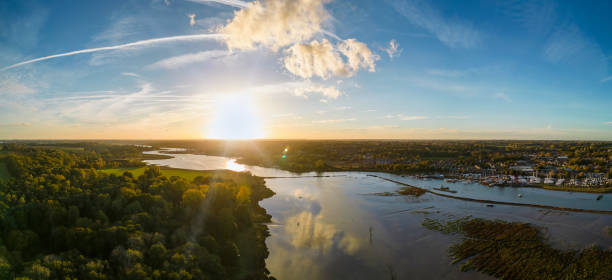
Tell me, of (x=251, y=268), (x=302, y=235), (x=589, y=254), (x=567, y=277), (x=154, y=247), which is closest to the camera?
(x=154, y=247)

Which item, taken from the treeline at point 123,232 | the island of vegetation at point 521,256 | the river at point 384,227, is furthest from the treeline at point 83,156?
the island of vegetation at point 521,256

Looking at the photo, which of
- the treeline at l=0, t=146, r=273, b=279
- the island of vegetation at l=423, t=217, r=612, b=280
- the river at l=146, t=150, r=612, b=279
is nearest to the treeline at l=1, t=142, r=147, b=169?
the treeline at l=0, t=146, r=273, b=279

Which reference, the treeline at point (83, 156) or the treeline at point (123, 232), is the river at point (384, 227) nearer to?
the treeline at point (123, 232)

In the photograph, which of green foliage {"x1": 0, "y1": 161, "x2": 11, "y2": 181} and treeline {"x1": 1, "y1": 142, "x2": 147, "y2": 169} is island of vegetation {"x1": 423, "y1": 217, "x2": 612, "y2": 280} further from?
treeline {"x1": 1, "y1": 142, "x2": 147, "y2": 169}

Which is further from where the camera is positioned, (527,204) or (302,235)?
(527,204)

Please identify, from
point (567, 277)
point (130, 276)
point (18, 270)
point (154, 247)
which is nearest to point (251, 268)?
point (154, 247)

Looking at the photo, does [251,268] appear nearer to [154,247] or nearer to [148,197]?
[154,247]
